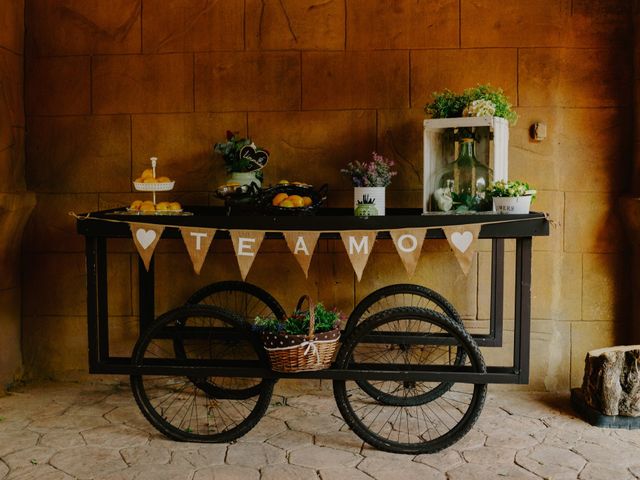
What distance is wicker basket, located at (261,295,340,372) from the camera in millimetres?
4125

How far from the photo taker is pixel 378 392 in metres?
5.02

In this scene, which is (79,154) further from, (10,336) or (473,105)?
(473,105)

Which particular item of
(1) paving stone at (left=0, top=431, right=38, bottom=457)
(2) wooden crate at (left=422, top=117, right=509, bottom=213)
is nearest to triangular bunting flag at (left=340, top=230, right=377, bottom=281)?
(2) wooden crate at (left=422, top=117, right=509, bottom=213)

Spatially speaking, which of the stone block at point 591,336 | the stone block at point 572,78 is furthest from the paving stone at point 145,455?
the stone block at point 572,78

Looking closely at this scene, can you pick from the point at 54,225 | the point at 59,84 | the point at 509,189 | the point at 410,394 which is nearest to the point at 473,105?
the point at 509,189

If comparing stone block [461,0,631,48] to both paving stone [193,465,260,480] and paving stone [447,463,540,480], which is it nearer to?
paving stone [447,463,540,480]

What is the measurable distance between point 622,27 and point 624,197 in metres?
1.34

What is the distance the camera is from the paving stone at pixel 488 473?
155 inches

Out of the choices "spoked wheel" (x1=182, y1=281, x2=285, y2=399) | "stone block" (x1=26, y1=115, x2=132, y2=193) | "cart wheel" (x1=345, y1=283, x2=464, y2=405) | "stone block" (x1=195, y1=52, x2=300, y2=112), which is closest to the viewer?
"cart wheel" (x1=345, y1=283, x2=464, y2=405)

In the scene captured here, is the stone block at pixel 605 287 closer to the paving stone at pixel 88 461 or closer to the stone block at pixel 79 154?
the paving stone at pixel 88 461

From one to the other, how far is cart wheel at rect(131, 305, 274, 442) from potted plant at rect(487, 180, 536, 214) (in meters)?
1.83

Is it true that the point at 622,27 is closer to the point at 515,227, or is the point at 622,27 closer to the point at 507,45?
the point at 507,45

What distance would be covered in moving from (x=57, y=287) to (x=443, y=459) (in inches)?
139

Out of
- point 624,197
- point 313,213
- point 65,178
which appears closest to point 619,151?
point 624,197
